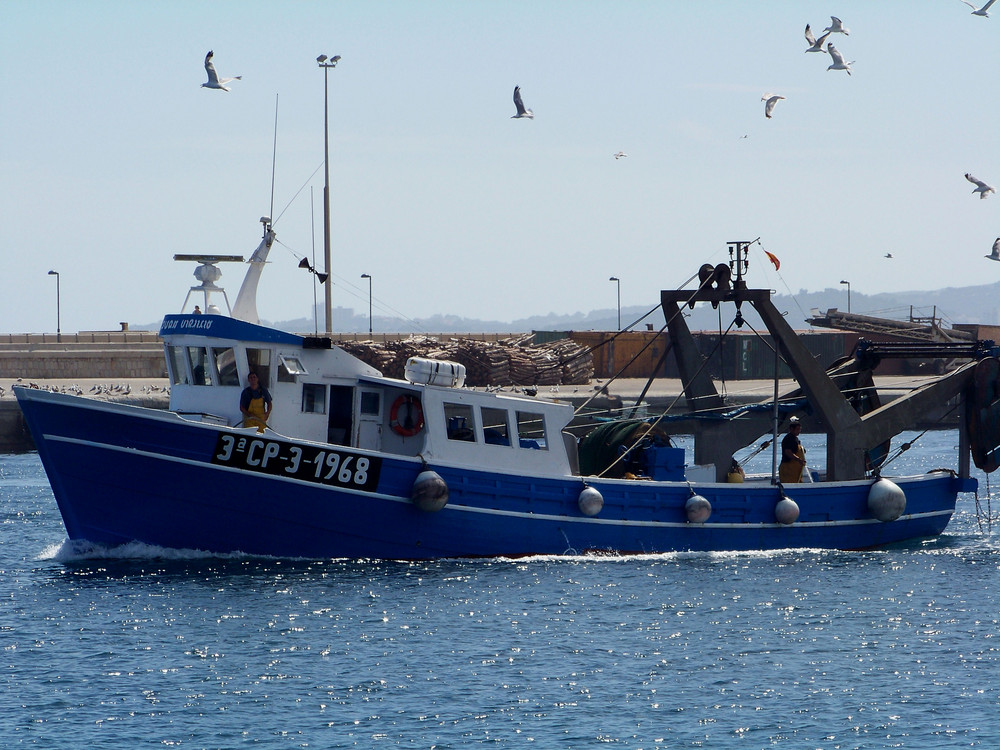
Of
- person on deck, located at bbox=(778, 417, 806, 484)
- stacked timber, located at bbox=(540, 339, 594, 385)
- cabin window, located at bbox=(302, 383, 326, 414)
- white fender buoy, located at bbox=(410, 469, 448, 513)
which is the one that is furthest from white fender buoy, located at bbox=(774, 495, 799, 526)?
stacked timber, located at bbox=(540, 339, 594, 385)

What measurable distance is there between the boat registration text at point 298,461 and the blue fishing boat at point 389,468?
2 cm

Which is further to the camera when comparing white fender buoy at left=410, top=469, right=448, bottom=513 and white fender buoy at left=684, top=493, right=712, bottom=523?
white fender buoy at left=684, top=493, right=712, bottom=523

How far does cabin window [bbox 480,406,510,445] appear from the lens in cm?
2032

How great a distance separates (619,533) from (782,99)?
1388 centimetres

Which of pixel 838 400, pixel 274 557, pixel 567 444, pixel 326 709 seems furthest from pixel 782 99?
pixel 326 709

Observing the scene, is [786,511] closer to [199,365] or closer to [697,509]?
[697,509]

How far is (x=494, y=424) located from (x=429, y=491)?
6.85ft

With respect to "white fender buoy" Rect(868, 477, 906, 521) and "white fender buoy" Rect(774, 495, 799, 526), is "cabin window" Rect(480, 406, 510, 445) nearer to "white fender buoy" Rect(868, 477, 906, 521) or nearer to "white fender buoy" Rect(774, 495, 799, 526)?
"white fender buoy" Rect(774, 495, 799, 526)

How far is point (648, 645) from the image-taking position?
16.3m

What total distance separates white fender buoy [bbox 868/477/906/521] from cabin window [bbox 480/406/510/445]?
6840 millimetres

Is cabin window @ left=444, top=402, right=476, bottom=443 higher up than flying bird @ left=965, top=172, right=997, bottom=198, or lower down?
lower down

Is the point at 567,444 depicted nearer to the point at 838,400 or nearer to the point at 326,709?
the point at 838,400

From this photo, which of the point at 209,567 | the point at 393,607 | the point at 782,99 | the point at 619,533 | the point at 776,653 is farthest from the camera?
the point at 782,99

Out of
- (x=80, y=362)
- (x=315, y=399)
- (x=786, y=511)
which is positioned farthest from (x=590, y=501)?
(x=80, y=362)
